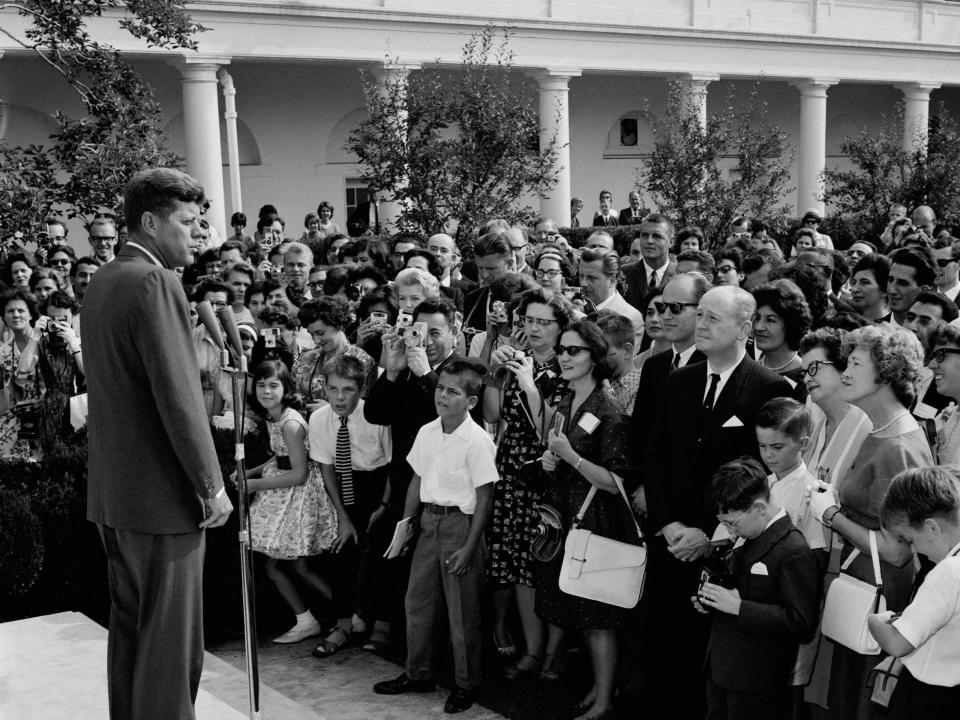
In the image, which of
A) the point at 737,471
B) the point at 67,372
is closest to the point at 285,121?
the point at 67,372

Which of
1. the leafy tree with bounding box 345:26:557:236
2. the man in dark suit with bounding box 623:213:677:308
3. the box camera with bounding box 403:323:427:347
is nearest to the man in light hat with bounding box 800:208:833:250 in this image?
the leafy tree with bounding box 345:26:557:236

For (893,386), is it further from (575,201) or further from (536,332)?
(575,201)

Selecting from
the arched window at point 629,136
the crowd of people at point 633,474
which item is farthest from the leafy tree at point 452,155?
the arched window at point 629,136

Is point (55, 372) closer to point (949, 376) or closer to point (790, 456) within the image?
point (790, 456)

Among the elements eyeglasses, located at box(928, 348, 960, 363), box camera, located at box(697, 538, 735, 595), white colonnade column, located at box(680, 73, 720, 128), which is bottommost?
box camera, located at box(697, 538, 735, 595)

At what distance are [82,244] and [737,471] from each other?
21511 millimetres

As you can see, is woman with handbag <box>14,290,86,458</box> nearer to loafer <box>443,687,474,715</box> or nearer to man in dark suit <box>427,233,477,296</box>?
man in dark suit <box>427,233,477,296</box>

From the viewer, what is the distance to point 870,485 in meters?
4.38

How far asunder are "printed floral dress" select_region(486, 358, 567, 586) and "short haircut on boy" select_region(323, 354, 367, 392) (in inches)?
42.0

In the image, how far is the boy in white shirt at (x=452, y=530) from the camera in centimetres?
568

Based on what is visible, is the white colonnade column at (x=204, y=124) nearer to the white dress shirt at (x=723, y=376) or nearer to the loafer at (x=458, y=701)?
the loafer at (x=458, y=701)

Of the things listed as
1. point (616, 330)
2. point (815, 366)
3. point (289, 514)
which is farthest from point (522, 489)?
point (815, 366)

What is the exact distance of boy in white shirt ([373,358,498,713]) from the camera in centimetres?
568

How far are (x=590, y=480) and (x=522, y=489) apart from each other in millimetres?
695
